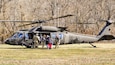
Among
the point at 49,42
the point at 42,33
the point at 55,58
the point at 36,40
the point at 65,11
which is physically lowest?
the point at 55,58

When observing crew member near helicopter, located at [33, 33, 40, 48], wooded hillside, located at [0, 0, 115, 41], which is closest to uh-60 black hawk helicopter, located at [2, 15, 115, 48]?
crew member near helicopter, located at [33, 33, 40, 48]

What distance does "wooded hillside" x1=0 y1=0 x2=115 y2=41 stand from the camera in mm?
57344

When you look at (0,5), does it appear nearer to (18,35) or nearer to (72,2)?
(72,2)

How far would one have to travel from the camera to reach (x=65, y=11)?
200ft

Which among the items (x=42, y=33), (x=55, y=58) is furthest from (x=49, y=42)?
(x=55, y=58)

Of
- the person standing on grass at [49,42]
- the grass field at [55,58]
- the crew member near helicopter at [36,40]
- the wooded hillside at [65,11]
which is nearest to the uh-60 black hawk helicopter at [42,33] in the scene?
the crew member near helicopter at [36,40]

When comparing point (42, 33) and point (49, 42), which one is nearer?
point (49, 42)

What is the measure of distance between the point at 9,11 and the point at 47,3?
7598 millimetres

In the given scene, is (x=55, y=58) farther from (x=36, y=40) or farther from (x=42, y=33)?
(x=42, y=33)

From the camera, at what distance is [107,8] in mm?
61344

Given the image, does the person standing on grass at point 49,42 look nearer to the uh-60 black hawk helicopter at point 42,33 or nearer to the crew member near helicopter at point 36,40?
the uh-60 black hawk helicopter at point 42,33

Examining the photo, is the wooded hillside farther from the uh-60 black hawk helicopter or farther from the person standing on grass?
the person standing on grass

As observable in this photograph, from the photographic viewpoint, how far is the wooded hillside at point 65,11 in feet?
188

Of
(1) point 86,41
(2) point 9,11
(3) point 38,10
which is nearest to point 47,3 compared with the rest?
(3) point 38,10
